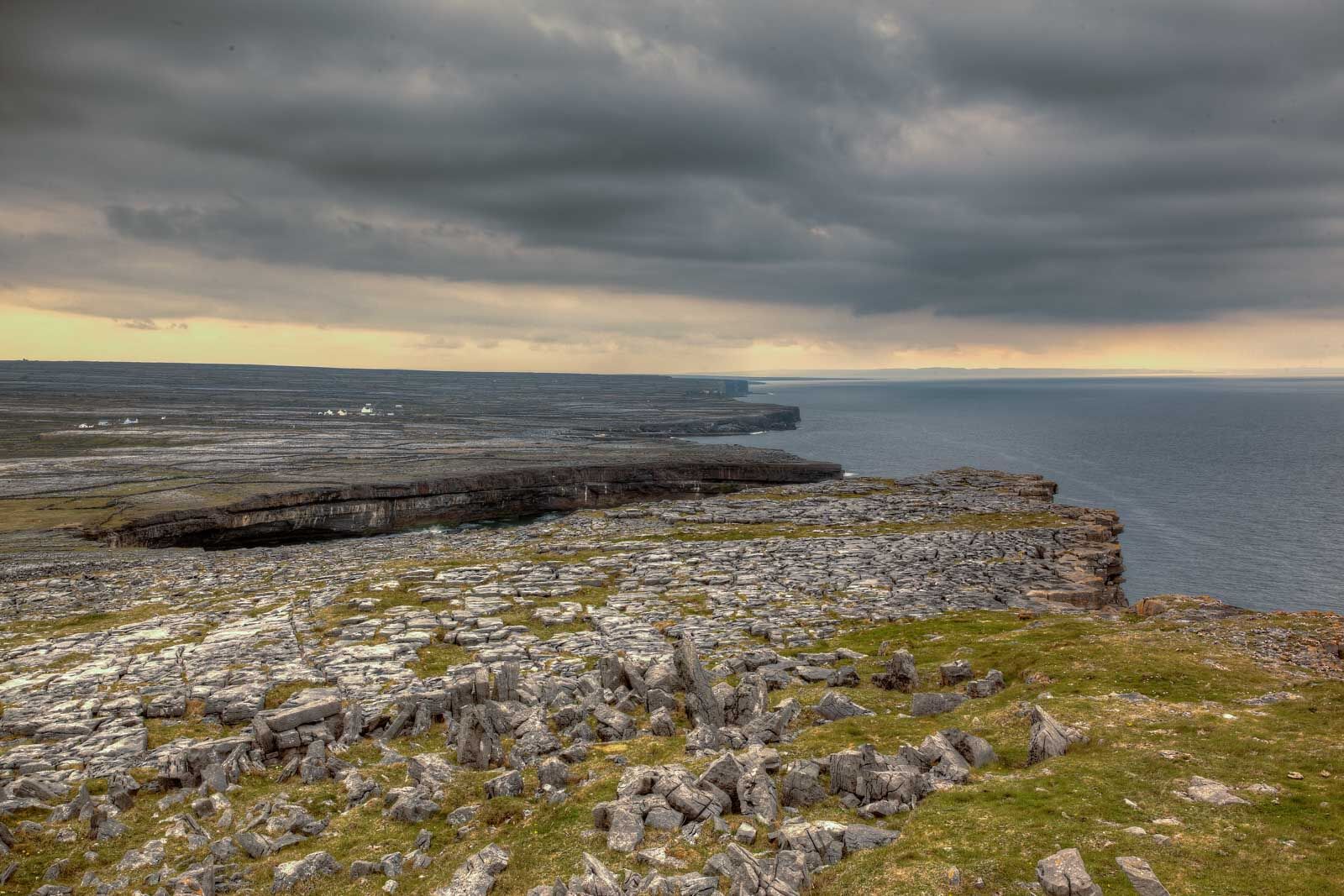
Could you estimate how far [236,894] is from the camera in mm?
17781

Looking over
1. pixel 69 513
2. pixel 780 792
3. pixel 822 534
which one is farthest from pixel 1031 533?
pixel 69 513

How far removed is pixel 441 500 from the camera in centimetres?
11294

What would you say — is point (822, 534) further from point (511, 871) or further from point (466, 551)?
point (511, 871)

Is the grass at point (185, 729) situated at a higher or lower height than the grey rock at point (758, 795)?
lower

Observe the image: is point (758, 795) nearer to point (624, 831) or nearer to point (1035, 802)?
point (624, 831)

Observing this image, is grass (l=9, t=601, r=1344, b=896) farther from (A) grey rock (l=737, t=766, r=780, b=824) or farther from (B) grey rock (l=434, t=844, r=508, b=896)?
(A) grey rock (l=737, t=766, r=780, b=824)

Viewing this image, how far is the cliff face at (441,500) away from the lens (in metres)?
89.2

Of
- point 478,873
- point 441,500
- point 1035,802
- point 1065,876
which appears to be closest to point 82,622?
point 478,873

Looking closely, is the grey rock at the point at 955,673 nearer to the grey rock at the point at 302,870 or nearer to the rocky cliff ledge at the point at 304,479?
the grey rock at the point at 302,870

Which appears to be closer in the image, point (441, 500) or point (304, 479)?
point (441, 500)

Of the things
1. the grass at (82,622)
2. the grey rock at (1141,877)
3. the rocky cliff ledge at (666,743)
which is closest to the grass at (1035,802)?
the rocky cliff ledge at (666,743)

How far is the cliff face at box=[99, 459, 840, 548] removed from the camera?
89.2 m

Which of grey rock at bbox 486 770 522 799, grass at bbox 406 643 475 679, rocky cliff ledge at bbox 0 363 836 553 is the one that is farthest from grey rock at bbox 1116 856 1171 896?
rocky cliff ledge at bbox 0 363 836 553

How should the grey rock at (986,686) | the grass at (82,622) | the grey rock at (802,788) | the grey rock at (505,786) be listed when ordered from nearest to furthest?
the grey rock at (802,788)
the grey rock at (505,786)
the grey rock at (986,686)
the grass at (82,622)
